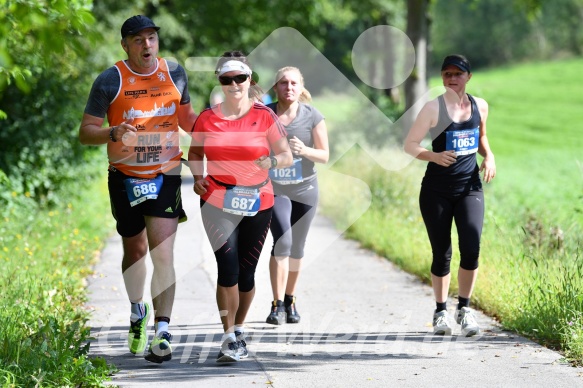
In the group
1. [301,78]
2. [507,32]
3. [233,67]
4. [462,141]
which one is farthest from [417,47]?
[507,32]

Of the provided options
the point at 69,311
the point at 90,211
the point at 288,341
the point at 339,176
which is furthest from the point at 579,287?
the point at 339,176

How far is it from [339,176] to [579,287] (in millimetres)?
11722

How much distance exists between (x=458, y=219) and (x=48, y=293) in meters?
3.07

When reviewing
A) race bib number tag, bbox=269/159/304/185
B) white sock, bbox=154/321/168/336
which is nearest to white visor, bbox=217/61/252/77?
race bib number tag, bbox=269/159/304/185

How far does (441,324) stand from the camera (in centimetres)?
713

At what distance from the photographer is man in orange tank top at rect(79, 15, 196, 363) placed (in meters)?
6.16

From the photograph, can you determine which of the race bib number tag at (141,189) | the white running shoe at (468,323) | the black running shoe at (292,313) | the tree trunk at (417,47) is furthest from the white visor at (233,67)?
the tree trunk at (417,47)

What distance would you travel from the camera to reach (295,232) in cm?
792

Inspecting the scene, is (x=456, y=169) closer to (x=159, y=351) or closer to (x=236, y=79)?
(x=236, y=79)

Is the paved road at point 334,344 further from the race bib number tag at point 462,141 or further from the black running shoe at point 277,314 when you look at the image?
the race bib number tag at point 462,141

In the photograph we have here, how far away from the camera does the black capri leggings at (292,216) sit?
7.62m

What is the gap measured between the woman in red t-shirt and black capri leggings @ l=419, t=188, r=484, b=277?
4.30 ft

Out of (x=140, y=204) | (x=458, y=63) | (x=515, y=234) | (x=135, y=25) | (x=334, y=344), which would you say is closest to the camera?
(x=135, y=25)

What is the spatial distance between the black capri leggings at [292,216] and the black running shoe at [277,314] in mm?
388
